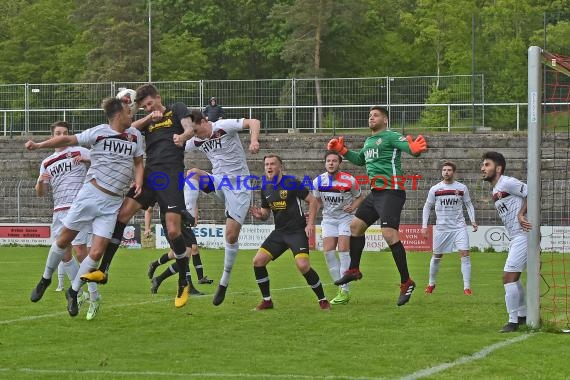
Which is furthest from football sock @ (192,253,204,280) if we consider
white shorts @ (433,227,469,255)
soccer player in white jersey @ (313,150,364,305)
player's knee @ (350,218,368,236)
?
player's knee @ (350,218,368,236)

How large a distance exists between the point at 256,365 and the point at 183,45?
52021mm

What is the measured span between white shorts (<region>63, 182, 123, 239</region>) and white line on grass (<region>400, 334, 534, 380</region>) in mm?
4724

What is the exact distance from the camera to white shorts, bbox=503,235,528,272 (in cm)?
1232

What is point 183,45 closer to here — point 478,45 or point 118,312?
point 478,45

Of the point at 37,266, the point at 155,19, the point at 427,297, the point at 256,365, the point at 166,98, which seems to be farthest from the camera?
the point at 155,19

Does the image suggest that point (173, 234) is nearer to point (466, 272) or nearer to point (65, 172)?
point (65, 172)

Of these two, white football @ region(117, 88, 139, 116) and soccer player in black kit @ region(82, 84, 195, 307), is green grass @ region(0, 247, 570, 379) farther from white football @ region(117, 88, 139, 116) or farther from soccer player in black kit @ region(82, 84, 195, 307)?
white football @ region(117, 88, 139, 116)

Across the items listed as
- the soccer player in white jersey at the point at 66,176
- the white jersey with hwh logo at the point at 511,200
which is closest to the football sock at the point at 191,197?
the soccer player in white jersey at the point at 66,176

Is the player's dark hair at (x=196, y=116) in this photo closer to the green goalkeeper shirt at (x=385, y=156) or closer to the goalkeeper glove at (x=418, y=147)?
the green goalkeeper shirt at (x=385, y=156)

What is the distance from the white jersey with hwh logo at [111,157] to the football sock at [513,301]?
461cm

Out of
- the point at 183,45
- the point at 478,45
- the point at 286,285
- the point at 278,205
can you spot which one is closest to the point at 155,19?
the point at 183,45

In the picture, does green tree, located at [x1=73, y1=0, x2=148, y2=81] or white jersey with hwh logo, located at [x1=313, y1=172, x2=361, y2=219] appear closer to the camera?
white jersey with hwh logo, located at [x1=313, y1=172, x2=361, y2=219]

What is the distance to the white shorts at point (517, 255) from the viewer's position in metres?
12.3

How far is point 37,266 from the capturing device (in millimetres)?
24969
